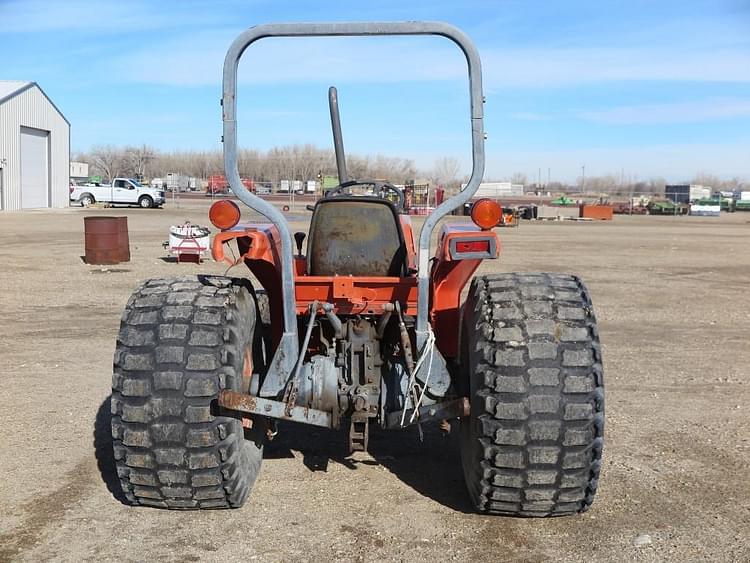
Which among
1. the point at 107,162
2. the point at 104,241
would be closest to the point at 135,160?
the point at 107,162

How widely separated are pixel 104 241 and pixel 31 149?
1370 inches

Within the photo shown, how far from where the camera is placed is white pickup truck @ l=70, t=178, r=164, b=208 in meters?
49.7

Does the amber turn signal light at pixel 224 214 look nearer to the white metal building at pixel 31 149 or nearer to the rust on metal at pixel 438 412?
the rust on metal at pixel 438 412

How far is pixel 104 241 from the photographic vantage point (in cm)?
1698

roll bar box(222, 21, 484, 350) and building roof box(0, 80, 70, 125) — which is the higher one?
building roof box(0, 80, 70, 125)

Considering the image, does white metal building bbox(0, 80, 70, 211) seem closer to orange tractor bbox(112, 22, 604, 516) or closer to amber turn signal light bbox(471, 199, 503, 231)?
orange tractor bbox(112, 22, 604, 516)

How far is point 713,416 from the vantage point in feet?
21.5

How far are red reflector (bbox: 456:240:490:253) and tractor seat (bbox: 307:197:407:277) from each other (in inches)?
25.4

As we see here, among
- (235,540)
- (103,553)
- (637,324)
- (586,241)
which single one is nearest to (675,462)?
(235,540)

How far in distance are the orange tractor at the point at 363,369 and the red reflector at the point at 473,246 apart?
10 millimetres

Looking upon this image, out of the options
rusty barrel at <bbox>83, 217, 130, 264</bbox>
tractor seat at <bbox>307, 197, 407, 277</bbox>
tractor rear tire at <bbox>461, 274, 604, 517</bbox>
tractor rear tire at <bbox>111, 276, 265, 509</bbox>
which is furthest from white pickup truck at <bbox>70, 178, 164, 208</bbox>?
tractor rear tire at <bbox>461, 274, 604, 517</bbox>

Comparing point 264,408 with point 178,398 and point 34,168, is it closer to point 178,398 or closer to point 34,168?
point 178,398

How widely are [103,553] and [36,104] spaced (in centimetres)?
4909

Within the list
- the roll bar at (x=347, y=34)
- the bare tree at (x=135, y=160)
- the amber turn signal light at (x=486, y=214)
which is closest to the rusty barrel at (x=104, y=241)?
the roll bar at (x=347, y=34)
